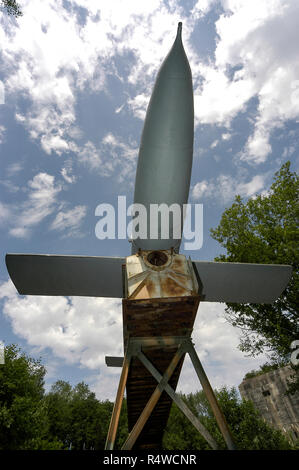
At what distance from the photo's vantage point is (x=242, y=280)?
19.1 feet

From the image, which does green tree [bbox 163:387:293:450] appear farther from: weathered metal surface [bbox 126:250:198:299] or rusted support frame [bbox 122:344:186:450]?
weathered metal surface [bbox 126:250:198:299]

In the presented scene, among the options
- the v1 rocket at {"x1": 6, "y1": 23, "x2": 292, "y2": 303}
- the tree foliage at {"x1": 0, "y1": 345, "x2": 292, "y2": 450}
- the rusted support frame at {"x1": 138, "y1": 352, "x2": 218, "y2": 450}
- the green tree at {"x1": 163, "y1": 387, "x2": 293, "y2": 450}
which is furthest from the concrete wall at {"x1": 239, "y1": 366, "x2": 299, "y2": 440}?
the rusted support frame at {"x1": 138, "y1": 352, "x2": 218, "y2": 450}

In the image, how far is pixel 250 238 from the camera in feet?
34.0

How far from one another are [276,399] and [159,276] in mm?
37553

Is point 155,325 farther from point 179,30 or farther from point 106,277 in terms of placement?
point 179,30

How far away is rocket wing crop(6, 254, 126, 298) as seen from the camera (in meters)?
5.25

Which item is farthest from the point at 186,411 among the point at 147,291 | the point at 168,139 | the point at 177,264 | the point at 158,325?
the point at 168,139

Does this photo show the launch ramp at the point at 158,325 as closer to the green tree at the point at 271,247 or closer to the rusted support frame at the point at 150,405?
the rusted support frame at the point at 150,405

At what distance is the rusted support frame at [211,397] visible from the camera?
13.4 feet

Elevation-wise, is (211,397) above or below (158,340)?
below

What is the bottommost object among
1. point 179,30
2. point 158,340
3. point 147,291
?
point 158,340

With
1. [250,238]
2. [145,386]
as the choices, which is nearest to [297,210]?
[250,238]

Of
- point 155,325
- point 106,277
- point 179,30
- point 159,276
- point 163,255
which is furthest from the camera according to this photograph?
point 106,277

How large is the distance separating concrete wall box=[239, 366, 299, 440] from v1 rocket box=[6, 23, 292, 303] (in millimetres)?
30312
